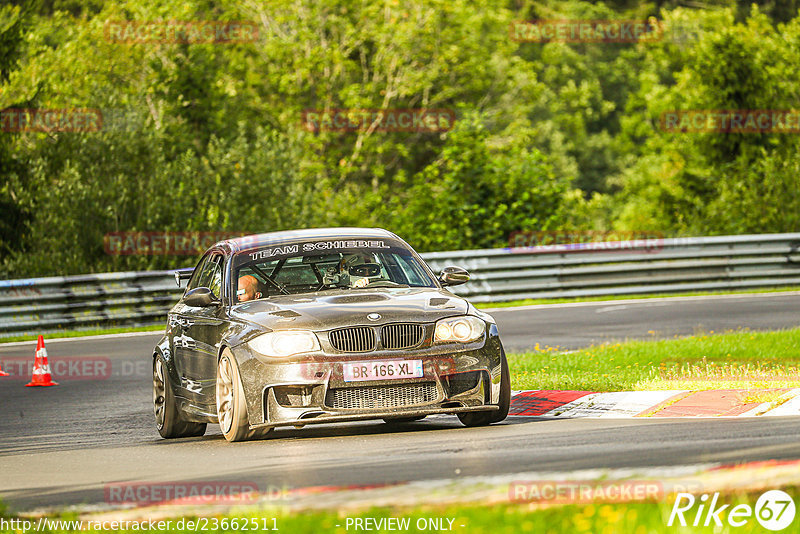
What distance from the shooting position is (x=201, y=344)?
10.8 metres

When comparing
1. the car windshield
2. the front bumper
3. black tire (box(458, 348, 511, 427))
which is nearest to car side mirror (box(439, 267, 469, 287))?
the car windshield

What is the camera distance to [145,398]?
1448cm

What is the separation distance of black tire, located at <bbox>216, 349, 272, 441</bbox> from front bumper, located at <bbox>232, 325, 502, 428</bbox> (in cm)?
8

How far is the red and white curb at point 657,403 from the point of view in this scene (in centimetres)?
1041

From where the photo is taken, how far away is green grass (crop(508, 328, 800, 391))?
12039 mm

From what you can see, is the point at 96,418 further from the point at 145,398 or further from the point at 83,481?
the point at 83,481

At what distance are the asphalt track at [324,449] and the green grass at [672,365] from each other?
1.72 m

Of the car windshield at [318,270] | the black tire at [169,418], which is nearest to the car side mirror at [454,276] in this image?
the car windshield at [318,270]

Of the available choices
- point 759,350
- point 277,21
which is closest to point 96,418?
point 759,350

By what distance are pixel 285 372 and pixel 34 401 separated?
5.79 m

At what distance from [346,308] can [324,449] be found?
1103 mm

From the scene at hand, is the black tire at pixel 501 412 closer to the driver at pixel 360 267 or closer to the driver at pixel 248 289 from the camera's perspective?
the driver at pixel 360 267

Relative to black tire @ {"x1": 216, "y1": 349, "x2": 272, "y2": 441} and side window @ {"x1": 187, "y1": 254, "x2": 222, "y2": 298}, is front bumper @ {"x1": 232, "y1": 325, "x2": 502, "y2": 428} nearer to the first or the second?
black tire @ {"x1": 216, "y1": 349, "x2": 272, "y2": 441}

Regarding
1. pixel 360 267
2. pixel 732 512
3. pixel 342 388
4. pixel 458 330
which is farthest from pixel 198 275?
pixel 732 512
